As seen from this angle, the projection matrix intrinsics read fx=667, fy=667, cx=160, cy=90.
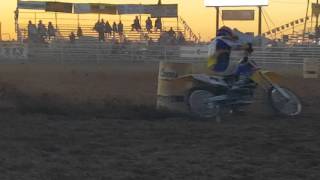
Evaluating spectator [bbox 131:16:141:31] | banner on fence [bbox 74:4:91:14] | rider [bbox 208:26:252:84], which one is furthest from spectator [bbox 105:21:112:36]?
rider [bbox 208:26:252:84]

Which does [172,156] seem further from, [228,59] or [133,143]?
[228,59]

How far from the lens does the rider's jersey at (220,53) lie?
38.6 feet

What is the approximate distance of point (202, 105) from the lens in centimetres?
1161

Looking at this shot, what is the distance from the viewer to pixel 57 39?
4756cm

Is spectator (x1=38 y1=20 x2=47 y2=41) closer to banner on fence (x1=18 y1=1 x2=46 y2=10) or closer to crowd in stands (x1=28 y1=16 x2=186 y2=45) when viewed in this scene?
crowd in stands (x1=28 y1=16 x2=186 y2=45)

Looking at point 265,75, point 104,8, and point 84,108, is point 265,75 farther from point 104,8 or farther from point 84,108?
point 104,8

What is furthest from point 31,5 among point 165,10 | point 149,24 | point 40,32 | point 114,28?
point 165,10

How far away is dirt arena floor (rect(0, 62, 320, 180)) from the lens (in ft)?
22.0

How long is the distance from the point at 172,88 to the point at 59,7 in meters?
41.1

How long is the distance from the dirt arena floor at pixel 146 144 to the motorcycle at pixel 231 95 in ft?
0.81

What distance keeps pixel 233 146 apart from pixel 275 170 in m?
1.61

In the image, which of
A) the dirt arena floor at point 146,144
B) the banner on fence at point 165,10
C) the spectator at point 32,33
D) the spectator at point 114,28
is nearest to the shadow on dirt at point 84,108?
the dirt arena floor at point 146,144

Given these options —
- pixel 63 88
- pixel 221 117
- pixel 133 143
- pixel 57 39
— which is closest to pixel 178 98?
pixel 221 117

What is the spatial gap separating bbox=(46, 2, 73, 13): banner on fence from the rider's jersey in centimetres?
4140
